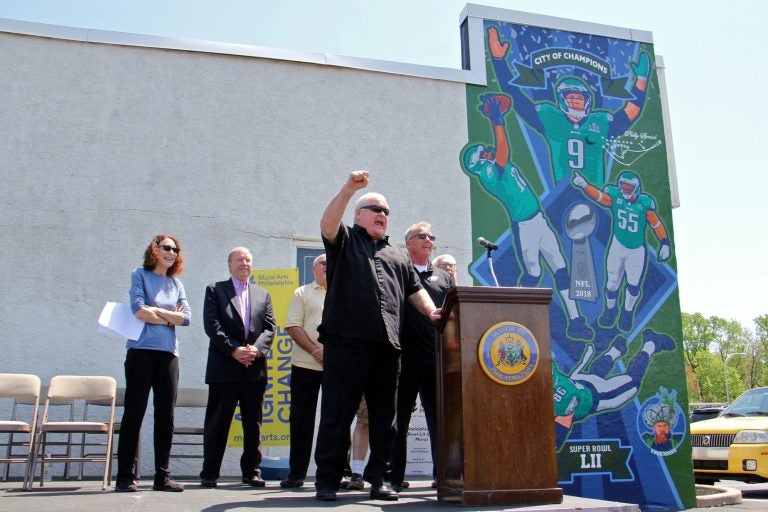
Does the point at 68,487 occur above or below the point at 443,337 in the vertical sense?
below

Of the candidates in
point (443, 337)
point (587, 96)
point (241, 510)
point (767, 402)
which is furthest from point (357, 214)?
point (767, 402)

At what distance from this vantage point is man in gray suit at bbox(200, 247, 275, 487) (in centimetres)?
534

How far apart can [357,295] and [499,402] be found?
39.7 inches

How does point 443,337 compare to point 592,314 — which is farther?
point 592,314

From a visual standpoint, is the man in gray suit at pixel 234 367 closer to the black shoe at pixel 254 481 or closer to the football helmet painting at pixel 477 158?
the black shoe at pixel 254 481

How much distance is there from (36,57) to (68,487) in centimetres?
489

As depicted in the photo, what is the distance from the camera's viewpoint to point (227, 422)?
5.39m

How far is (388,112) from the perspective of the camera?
29.2 ft

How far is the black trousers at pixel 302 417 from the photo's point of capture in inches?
212

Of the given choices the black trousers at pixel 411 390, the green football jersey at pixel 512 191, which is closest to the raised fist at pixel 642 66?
the green football jersey at pixel 512 191

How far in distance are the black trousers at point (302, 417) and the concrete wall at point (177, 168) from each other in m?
2.43

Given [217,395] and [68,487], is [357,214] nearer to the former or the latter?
[217,395]

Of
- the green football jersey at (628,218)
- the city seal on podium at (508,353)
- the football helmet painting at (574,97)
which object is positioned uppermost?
the football helmet painting at (574,97)

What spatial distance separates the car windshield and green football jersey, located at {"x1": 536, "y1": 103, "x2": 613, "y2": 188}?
447cm
